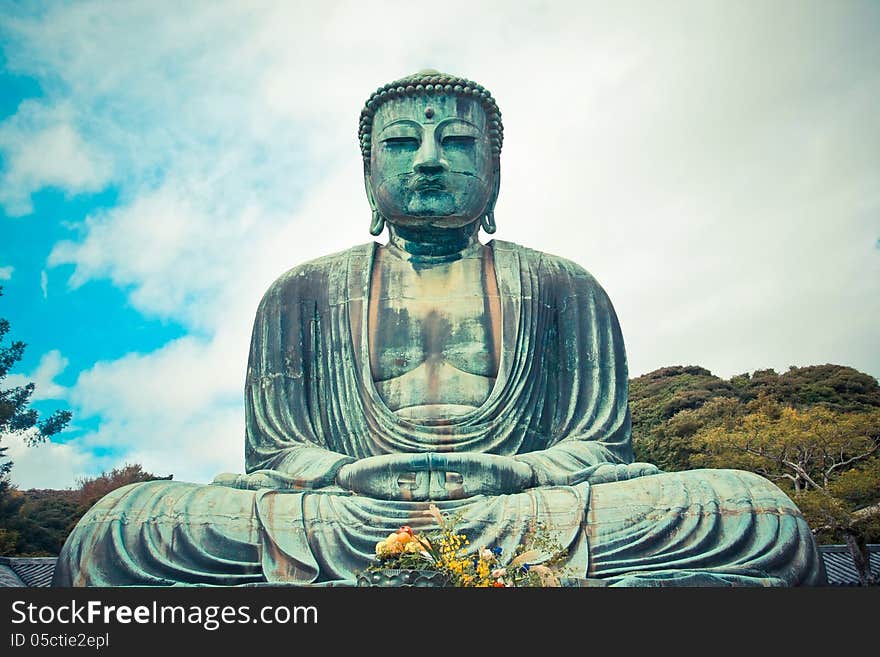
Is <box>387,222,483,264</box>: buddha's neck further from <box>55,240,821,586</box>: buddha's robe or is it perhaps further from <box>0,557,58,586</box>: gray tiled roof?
<box>0,557,58,586</box>: gray tiled roof

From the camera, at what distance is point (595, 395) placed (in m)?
8.74

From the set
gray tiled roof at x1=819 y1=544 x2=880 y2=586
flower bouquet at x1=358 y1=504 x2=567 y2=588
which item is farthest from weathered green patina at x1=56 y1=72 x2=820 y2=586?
gray tiled roof at x1=819 y1=544 x2=880 y2=586

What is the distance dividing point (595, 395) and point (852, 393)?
20282 millimetres

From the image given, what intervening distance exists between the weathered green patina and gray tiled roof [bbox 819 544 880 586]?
8.67m

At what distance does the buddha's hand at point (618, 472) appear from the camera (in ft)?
24.7

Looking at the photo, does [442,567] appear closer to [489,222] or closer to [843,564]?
[489,222]

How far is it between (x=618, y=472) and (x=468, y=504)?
1057mm

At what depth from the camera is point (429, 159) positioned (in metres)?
8.91

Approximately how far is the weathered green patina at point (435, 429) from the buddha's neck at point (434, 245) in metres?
0.02

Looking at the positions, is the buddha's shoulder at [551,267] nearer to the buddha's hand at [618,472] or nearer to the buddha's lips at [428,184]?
the buddha's lips at [428,184]

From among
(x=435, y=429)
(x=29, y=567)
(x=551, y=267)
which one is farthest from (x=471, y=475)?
(x=29, y=567)

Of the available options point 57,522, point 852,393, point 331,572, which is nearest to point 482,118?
point 331,572

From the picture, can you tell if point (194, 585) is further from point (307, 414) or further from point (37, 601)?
point (307, 414)

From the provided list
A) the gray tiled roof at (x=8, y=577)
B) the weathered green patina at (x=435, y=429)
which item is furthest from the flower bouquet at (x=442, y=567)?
the gray tiled roof at (x=8, y=577)
